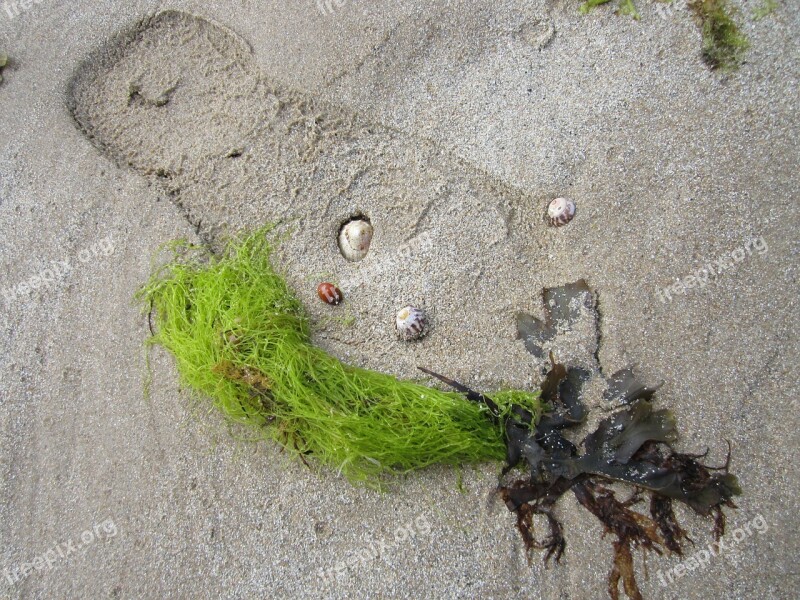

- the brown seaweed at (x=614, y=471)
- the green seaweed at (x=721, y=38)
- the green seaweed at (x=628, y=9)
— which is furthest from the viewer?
the green seaweed at (x=628, y=9)

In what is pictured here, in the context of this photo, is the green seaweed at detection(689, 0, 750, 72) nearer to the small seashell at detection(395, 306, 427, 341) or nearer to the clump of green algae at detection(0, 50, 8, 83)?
the small seashell at detection(395, 306, 427, 341)

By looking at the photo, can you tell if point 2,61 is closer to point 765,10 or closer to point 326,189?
point 326,189

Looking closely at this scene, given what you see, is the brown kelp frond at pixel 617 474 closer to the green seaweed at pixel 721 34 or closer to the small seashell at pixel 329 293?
the small seashell at pixel 329 293

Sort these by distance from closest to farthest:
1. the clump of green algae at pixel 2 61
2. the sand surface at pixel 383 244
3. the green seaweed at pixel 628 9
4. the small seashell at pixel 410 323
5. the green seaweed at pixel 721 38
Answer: the sand surface at pixel 383 244
the small seashell at pixel 410 323
the green seaweed at pixel 721 38
the green seaweed at pixel 628 9
the clump of green algae at pixel 2 61

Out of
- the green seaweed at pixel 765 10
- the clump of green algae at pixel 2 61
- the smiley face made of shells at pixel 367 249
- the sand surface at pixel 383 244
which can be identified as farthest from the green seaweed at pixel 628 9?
the clump of green algae at pixel 2 61

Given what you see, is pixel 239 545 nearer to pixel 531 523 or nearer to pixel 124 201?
pixel 531 523

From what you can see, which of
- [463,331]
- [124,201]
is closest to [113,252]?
[124,201]

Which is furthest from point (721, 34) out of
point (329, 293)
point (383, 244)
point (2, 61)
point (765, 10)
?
point (2, 61)

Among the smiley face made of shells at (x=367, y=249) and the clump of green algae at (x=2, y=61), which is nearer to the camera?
the smiley face made of shells at (x=367, y=249)
